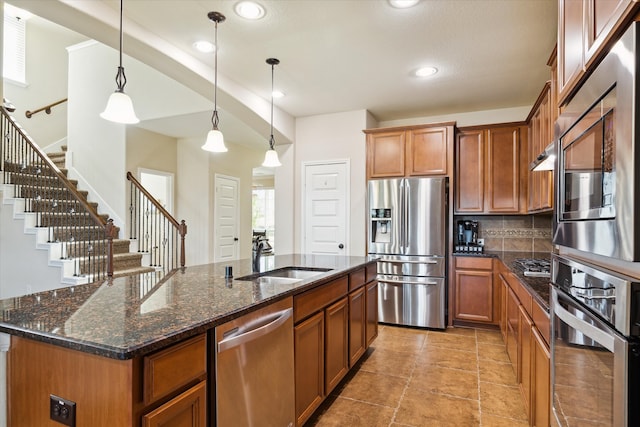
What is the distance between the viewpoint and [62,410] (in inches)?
44.4

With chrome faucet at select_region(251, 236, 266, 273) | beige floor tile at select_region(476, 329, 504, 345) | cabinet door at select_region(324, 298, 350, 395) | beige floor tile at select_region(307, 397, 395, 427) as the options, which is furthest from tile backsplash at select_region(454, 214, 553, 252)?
chrome faucet at select_region(251, 236, 266, 273)

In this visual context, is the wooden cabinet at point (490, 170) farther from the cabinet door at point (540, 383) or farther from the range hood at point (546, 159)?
the cabinet door at point (540, 383)

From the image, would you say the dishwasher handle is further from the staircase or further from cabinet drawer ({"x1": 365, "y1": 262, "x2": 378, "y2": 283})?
the staircase

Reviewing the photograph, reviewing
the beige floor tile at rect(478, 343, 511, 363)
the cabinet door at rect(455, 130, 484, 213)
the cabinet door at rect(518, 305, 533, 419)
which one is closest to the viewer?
the cabinet door at rect(518, 305, 533, 419)

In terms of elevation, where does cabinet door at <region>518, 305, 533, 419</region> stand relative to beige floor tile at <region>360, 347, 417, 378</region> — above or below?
above

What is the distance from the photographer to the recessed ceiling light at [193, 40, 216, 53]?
295 cm

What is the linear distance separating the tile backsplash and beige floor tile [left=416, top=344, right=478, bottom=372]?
65.2 inches

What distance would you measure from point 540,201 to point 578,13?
2.44m

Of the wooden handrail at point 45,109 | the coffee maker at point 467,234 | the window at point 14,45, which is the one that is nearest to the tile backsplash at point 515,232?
the coffee maker at point 467,234

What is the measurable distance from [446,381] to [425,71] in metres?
2.83

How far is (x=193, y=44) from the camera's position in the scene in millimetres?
2977

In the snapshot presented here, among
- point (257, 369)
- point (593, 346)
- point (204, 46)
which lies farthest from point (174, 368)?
point (204, 46)

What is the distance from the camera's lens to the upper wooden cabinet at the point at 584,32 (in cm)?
87

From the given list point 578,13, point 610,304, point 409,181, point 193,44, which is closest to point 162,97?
point 193,44
